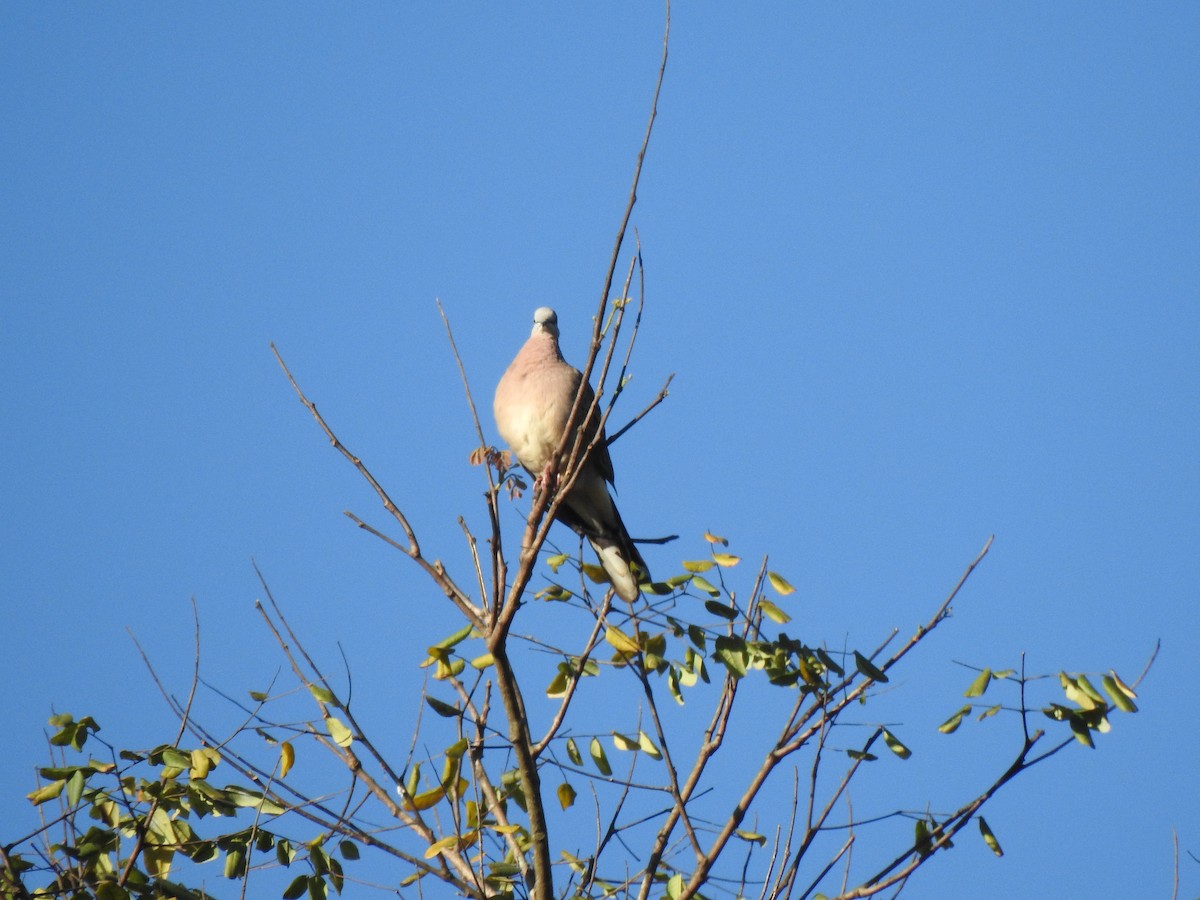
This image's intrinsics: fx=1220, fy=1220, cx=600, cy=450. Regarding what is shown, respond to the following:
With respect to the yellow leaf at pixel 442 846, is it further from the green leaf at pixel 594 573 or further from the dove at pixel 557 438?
the dove at pixel 557 438

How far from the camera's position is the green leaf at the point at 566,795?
271 centimetres

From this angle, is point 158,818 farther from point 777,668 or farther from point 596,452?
point 596,452

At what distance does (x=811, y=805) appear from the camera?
249 cm

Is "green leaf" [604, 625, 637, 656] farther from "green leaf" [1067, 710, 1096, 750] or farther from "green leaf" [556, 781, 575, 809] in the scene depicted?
"green leaf" [1067, 710, 1096, 750]

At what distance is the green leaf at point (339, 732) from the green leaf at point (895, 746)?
1115mm

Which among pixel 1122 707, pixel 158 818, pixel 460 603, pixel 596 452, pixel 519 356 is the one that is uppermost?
pixel 519 356

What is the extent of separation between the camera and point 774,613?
2.59 meters

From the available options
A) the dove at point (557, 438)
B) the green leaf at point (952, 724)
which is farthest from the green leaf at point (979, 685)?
the dove at point (557, 438)

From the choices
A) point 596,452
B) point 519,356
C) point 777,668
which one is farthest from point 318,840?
point 519,356

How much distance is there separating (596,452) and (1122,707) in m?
2.63

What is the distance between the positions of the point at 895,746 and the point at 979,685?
0.22 metres

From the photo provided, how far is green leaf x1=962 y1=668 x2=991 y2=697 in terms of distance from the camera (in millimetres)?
2387

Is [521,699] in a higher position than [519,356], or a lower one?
lower

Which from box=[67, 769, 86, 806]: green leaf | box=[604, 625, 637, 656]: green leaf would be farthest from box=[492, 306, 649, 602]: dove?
box=[67, 769, 86, 806]: green leaf
